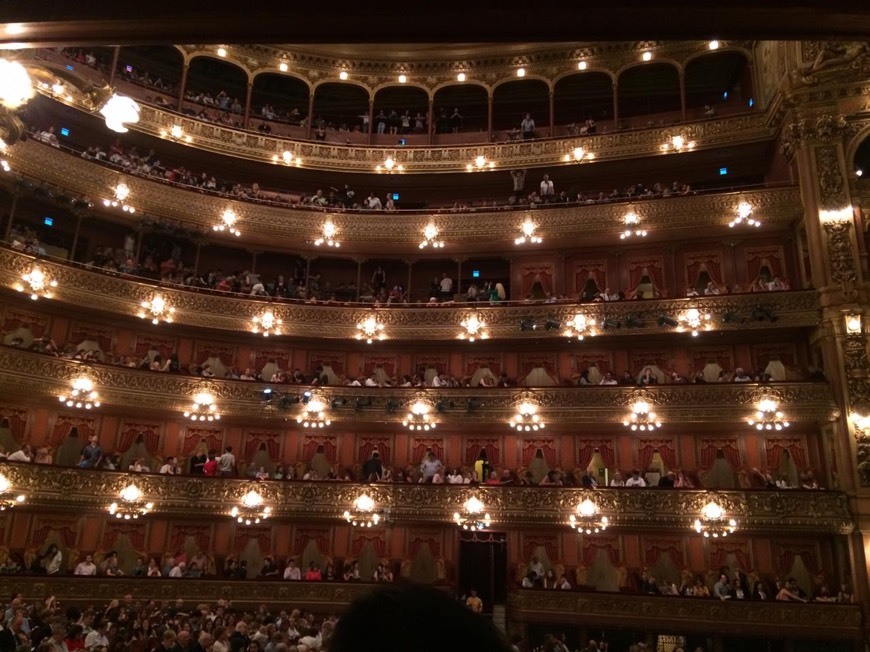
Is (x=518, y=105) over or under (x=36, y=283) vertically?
over

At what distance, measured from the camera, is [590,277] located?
26.4 meters

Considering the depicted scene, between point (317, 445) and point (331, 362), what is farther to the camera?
point (331, 362)

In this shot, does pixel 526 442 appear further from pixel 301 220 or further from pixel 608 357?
pixel 301 220

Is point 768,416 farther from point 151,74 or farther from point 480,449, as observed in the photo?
point 151,74

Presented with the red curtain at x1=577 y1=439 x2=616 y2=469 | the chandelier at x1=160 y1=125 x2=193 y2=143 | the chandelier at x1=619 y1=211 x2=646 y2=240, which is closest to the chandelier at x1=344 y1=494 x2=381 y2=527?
the red curtain at x1=577 y1=439 x2=616 y2=469

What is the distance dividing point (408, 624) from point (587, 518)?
2072 centimetres

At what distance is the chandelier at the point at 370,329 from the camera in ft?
82.1

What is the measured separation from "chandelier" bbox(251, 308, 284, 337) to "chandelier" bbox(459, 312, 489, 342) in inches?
281

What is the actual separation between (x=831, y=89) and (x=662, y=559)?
55.0 feet

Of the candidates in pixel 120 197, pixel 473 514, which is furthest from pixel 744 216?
pixel 120 197

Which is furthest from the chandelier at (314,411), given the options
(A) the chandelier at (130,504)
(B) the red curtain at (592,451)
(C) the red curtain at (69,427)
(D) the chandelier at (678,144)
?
(D) the chandelier at (678,144)

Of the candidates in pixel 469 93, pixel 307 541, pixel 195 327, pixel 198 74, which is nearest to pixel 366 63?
pixel 469 93

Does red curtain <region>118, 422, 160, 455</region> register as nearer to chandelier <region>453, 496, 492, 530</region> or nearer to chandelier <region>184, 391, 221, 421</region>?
chandelier <region>184, 391, 221, 421</region>

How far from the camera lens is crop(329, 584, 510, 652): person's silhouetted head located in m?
1.15
